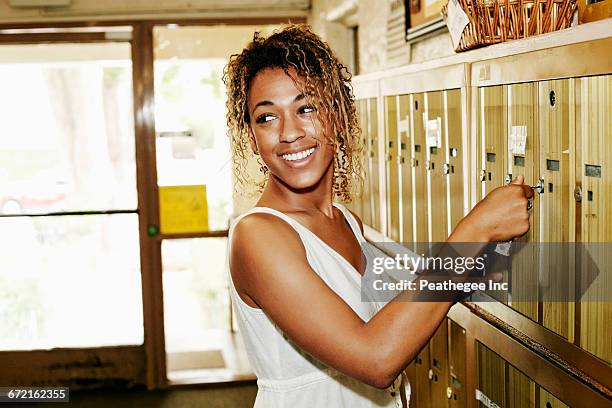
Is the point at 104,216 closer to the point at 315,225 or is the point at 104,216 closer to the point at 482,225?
the point at 315,225

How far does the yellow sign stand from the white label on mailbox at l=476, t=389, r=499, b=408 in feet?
11.9

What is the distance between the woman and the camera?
1187mm

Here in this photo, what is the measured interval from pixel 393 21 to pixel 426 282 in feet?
8.13

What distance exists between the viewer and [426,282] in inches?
46.5

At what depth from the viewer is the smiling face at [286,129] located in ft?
4.58

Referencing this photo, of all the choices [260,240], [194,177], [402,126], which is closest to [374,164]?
[402,126]

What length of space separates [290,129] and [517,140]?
1.47ft

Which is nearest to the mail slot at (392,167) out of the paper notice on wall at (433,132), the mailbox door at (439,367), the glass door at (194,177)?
the paper notice on wall at (433,132)

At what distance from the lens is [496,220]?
46.4 inches

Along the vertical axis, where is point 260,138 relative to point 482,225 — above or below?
above

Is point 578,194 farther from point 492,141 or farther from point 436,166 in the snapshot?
point 436,166

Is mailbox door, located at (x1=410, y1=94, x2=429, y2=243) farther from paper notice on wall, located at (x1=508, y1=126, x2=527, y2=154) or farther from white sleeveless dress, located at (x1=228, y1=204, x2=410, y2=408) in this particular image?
white sleeveless dress, located at (x1=228, y1=204, x2=410, y2=408)

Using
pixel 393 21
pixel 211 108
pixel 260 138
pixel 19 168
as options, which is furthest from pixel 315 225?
pixel 19 168

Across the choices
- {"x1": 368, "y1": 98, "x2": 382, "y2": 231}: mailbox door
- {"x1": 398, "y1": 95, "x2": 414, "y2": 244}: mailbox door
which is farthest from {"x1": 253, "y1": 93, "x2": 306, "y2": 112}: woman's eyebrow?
{"x1": 368, "y1": 98, "x2": 382, "y2": 231}: mailbox door
